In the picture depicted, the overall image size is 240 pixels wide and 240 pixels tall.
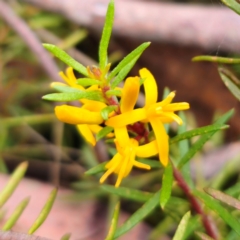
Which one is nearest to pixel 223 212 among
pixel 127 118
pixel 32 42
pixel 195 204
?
pixel 195 204

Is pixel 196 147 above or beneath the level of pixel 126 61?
beneath

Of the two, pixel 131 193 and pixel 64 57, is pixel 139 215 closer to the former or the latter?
pixel 131 193

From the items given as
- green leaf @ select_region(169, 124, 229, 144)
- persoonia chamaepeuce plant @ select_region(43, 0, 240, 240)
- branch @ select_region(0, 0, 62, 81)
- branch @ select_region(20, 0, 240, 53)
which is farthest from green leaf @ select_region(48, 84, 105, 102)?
branch @ select_region(20, 0, 240, 53)

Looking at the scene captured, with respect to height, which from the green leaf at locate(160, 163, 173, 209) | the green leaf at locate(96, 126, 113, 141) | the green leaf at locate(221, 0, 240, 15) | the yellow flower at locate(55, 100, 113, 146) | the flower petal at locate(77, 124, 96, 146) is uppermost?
the green leaf at locate(221, 0, 240, 15)

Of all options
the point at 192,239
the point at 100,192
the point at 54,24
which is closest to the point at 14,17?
the point at 54,24

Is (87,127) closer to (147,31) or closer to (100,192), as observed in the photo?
(100,192)

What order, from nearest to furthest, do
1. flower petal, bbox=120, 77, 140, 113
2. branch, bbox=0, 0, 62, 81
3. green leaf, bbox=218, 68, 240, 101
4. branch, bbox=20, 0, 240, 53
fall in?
flower petal, bbox=120, 77, 140, 113 < green leaf, bbox=218, 68, 240, 101 < branch, bbox=0, 0, 62, 81 < branch, bbox=20, 0, 240, 53

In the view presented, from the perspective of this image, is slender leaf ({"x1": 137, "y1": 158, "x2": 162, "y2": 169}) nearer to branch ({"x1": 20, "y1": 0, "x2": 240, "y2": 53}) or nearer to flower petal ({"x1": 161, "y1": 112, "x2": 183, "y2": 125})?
flower petal ({"x1": 161, "y1": 112, "x2": 183, "y2": 125})

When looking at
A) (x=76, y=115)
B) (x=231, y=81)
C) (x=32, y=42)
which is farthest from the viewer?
(x=32, y=42)
